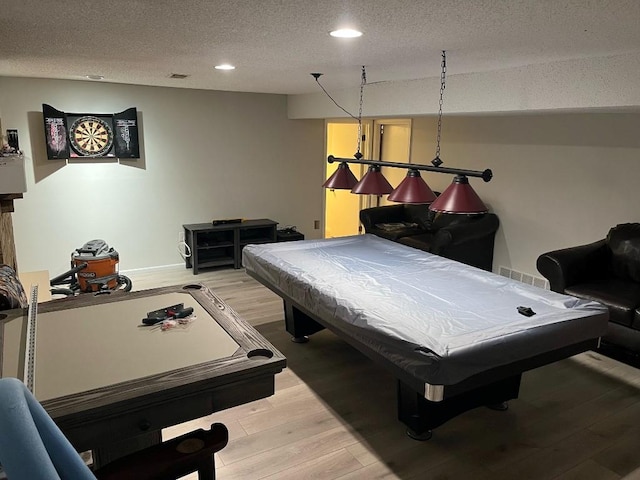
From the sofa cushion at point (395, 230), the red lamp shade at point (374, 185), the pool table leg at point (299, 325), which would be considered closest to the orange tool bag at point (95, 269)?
the pool table leg at point (299, 325)

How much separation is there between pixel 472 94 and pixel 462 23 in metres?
1.70

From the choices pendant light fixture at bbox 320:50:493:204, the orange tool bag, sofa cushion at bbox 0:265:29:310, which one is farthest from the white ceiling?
the orange tool bag

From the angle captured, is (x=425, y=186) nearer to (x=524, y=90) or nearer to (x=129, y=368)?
(x=524, y=90)

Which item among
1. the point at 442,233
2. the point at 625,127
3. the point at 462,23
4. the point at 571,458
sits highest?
the point at 462,23

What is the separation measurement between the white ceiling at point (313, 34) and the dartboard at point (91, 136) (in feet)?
5.01

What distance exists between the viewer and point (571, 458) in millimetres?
2527

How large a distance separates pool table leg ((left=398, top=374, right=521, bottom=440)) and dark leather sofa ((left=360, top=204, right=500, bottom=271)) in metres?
2.25

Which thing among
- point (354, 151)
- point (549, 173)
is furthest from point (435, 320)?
point (354, 151)

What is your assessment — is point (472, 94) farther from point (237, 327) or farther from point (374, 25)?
point (237, 327)

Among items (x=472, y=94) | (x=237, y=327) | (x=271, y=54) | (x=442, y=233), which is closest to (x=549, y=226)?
(x=442, y=233)

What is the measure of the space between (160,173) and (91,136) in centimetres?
84

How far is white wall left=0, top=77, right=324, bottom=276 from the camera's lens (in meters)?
5.00

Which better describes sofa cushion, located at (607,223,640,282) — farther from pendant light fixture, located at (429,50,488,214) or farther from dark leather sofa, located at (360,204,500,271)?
pendant light fixture, located at (429,50,488,214)

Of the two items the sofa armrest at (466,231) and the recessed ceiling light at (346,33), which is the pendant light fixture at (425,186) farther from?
the sofa armrest at (466,231)
